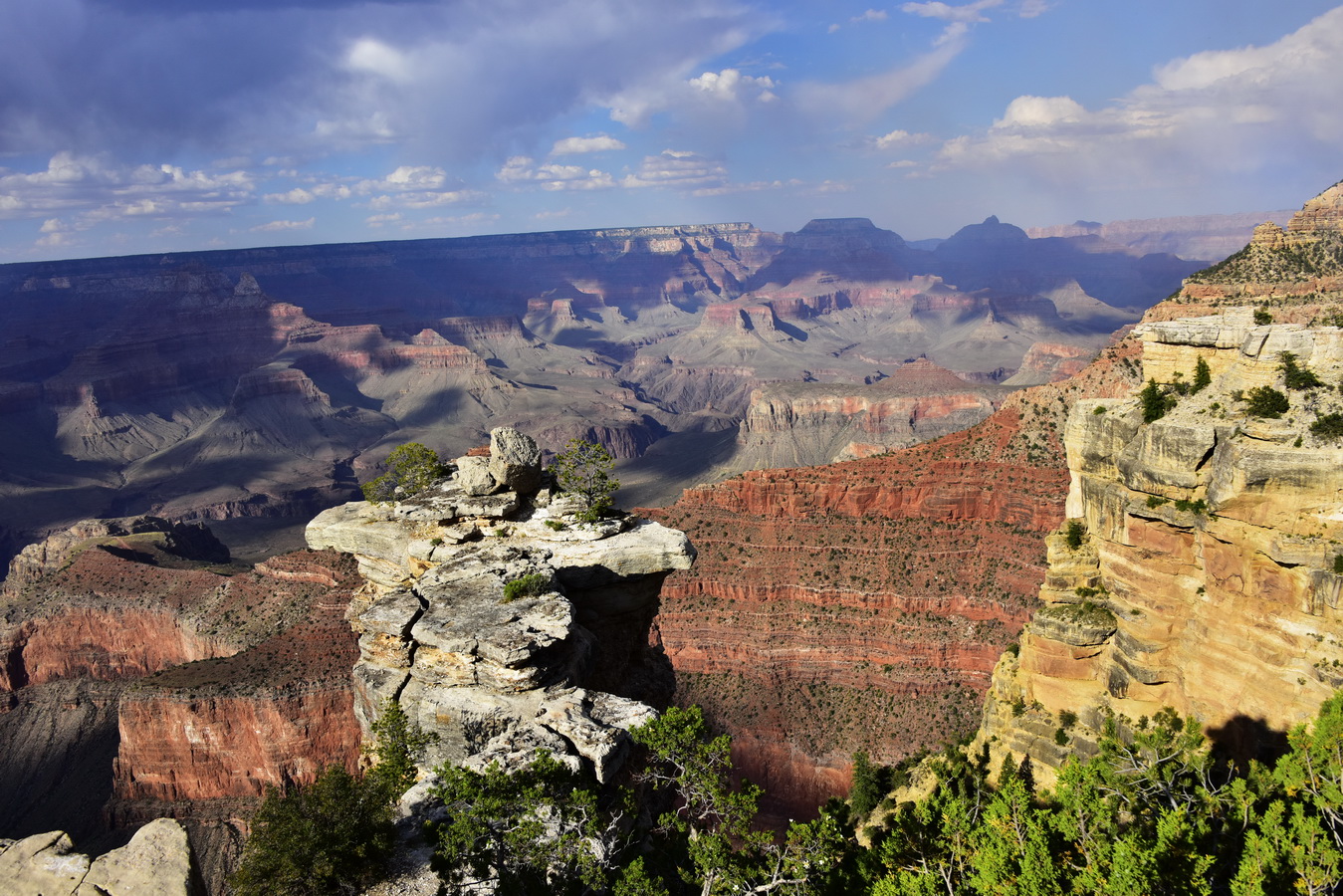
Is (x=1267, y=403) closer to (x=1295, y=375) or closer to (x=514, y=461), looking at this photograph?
(x=1295, y=375)

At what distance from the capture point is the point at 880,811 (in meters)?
34.5

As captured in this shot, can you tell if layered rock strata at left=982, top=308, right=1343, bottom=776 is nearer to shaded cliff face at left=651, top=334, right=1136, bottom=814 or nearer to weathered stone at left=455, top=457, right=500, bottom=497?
shaded cliff face at left=651, top=334, right=1136, bottom=814

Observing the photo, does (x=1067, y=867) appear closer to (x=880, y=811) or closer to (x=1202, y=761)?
(x=1202, y=761)

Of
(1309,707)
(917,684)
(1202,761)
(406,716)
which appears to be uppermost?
(406,716)

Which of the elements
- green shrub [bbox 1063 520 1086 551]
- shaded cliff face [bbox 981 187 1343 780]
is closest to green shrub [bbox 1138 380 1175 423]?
shaded cliff face [bbox 981 187 1343 780]

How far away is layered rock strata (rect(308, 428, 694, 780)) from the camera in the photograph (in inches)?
632

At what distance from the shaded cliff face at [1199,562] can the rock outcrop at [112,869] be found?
26.4 meters

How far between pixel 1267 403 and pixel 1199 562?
17.4ft

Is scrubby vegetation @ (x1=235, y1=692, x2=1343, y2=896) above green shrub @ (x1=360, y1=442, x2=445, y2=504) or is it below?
below

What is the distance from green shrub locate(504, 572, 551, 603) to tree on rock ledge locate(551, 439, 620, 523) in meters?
3.15

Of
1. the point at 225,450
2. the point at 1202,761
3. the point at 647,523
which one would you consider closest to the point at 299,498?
the point at 225,450

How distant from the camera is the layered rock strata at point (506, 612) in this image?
52.7 feet

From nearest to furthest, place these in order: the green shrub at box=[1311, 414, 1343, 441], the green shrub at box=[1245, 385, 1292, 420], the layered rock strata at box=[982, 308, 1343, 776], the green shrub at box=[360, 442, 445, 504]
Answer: the green shrub at box=[1311, 414, 1343, 441] < the layered rock strata at box=[982, 308, 1343, 776] < the green shrub at box=[1245, 385, 1292, 420] < the green shrub at box=[360, 442, 445, 504]

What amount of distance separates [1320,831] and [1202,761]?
6.50m
